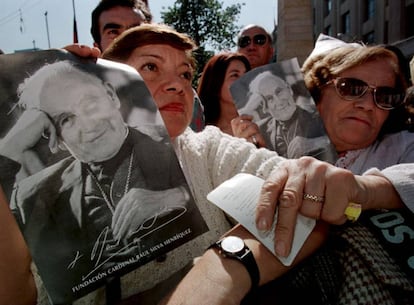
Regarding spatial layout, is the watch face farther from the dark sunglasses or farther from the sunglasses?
the dark sunglasses

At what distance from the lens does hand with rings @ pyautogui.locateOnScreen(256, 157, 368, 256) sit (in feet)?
3.28

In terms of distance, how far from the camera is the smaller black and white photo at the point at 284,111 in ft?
5.58

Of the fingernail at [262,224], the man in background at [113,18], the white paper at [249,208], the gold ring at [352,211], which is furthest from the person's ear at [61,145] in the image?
the man in background at [113,18]

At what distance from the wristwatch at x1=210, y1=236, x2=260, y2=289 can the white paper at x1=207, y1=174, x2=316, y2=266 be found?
0.14ft

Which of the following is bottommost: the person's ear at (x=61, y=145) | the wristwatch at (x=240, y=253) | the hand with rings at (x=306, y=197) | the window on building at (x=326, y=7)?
the wristwatch at (x=240, y=253)

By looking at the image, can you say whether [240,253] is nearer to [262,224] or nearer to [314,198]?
[262,224]

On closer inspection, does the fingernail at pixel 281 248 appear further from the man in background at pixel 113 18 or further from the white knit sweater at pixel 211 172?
the man in background at pixel 113 18

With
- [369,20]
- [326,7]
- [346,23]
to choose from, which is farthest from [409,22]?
[326,7]

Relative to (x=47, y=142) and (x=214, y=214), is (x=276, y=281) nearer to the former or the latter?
(x=214, y=214)

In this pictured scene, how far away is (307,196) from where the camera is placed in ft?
3.39

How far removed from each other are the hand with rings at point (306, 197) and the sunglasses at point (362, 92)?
2.99 ft

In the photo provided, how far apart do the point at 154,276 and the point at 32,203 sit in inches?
20.8

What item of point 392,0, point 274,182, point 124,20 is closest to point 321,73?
point 274,182

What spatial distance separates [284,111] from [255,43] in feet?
7.80
